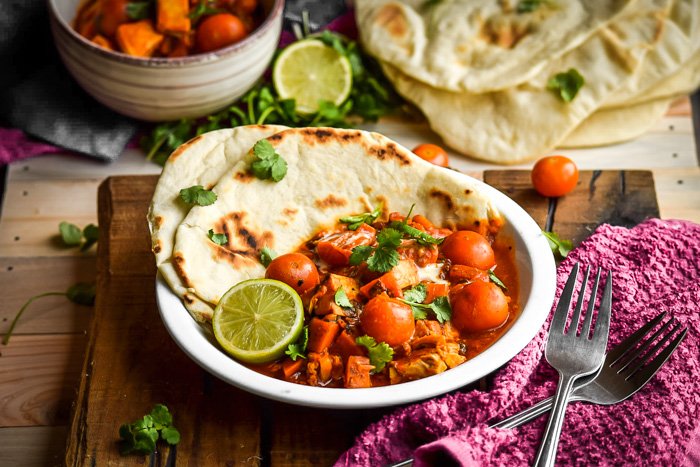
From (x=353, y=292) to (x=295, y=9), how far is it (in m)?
2.90

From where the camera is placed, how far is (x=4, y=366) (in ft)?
12.3

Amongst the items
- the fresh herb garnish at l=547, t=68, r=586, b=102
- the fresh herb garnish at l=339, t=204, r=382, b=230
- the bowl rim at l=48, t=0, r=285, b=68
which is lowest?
the bowl rim at l=48, t=0, r=285, b=68

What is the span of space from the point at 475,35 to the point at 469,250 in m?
2.21

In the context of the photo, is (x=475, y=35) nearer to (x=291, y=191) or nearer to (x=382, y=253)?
(x=291, y=191)

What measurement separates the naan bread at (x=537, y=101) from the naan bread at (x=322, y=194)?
Answer: 1.24 meters

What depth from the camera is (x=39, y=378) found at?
3.71 m

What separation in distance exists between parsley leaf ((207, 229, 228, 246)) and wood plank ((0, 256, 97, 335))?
100cm

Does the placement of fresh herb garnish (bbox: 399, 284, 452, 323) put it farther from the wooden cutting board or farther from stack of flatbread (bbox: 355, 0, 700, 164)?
stack of flatbread (bbox: 355, 0, 700, 164)

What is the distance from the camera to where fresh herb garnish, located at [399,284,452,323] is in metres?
3.12

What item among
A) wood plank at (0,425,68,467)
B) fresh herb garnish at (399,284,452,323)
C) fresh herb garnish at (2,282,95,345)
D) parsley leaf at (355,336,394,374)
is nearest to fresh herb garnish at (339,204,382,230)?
fresh herb garnish at (399,284,452,323)

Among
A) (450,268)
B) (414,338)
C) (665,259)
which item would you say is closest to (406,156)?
(450,268)

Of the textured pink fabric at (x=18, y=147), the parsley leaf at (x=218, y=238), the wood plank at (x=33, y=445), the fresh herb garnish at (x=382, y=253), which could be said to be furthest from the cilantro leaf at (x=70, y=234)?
the fresh herb garnish at (x=382, y=253)

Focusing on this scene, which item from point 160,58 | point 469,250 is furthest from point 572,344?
point 160,58

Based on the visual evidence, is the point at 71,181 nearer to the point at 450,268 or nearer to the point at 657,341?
the point at 450,268
